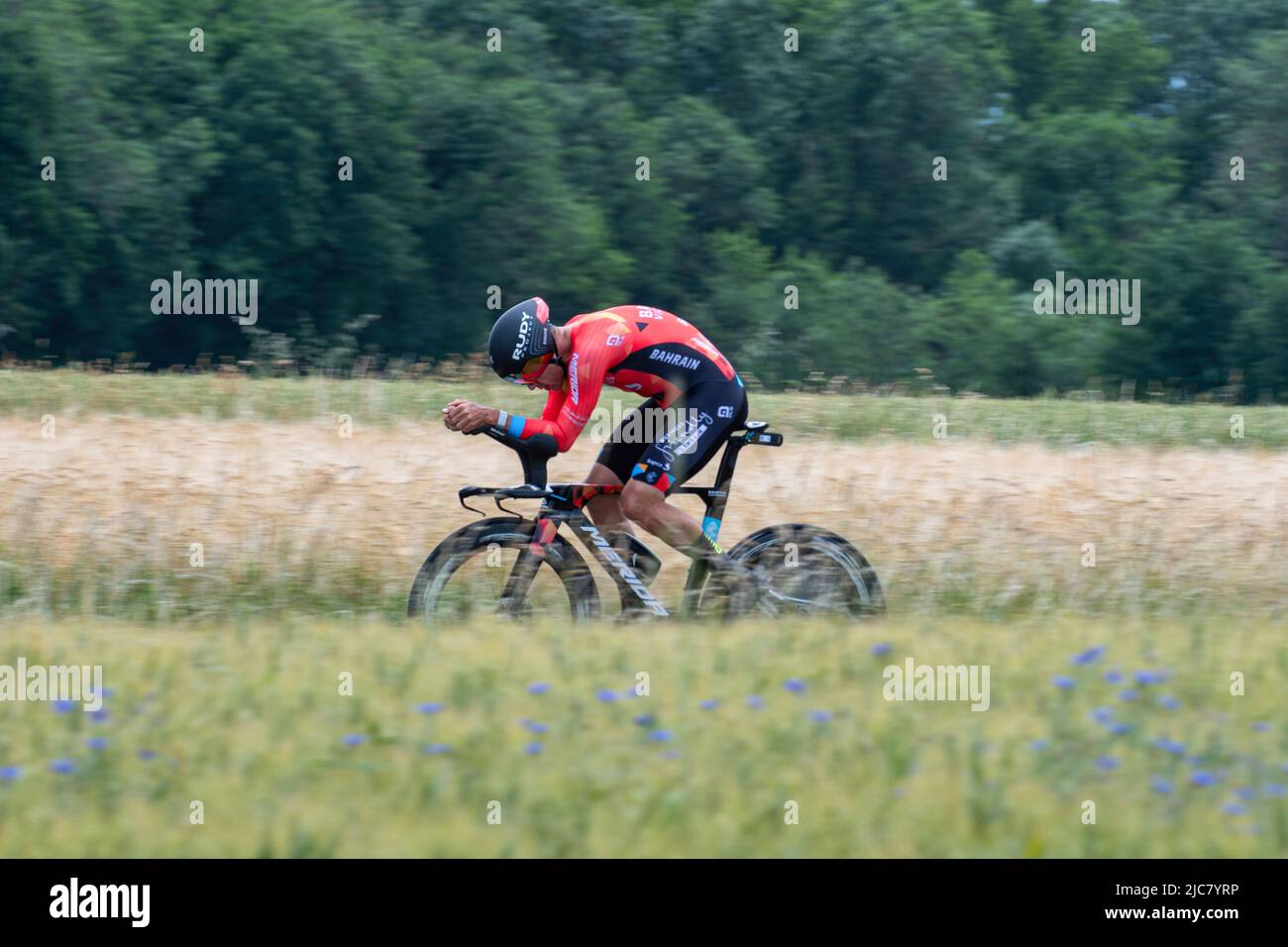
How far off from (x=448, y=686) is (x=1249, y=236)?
52.1 m

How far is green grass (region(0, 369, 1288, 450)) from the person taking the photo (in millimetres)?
15570

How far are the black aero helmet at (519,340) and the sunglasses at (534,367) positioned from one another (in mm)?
15

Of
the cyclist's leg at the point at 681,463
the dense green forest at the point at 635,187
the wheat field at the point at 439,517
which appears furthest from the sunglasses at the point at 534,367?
the dense green forest at the point at 635,187

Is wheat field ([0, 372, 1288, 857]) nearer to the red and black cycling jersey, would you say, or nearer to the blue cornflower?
the blue cornflower

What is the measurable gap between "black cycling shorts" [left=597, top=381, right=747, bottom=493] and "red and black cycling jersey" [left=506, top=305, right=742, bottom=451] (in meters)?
0.08

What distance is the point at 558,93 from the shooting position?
53.2 meters

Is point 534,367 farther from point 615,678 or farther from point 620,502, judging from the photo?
point 615,678

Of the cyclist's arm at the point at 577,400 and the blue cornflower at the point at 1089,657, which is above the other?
the cyclist's arm at the point at 577,400

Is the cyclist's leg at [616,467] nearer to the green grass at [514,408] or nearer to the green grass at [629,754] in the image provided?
the green grass at [629,754]

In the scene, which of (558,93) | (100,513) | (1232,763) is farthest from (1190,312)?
(1232,763)

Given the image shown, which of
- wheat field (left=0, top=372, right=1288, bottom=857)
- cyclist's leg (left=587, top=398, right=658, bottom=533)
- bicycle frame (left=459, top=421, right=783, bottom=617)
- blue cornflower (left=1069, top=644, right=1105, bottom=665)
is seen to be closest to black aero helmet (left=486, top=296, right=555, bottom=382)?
bicycle frame (left=459, top=421, right=783, bottom=617)

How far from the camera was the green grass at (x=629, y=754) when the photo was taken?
4.96m

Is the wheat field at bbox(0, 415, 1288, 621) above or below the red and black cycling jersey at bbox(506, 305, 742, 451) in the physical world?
below

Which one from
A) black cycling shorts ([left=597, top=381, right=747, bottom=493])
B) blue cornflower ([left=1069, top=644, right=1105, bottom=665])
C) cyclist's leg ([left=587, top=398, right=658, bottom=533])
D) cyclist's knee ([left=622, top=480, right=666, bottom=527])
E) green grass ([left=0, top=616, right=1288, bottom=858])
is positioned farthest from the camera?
cyclist's leg ([left=587, top=398, right=658, bottom=533])
